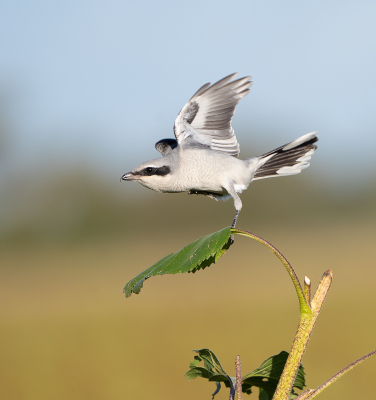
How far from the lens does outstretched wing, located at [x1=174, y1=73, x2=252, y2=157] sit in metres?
3.72

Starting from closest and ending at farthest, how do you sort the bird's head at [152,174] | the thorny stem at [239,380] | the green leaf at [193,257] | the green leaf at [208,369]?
the thorny stem at [239,380]
the green leaf at [193,257]
the green leaf at [208,369]
the bird's head at [152,174]

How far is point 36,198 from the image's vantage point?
110 feet

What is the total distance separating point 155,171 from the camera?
117 inches

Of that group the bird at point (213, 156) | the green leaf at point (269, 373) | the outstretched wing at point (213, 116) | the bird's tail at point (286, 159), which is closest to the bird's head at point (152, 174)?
the bird at point (213, 156)

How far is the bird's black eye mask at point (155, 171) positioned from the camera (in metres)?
2.99

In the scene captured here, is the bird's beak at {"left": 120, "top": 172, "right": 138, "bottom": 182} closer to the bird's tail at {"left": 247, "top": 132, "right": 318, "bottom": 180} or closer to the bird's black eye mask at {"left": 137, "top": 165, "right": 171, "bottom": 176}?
the bird's black eye mask at {"left": 137, "top": 165, "right": 171, "bottom": 176}

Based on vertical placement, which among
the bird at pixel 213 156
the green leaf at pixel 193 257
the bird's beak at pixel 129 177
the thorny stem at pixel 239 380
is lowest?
the thorny stem at pixel 239 380

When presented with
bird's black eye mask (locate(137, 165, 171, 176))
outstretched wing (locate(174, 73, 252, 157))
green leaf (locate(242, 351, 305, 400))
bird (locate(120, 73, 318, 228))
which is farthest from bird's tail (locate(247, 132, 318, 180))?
green leaf (locate(242, 351, 305, 400))

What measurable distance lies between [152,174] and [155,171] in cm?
3

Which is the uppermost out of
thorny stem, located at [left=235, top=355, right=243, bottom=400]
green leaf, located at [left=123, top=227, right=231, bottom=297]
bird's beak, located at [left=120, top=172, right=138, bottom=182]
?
bird's beak, located at [left=120, top=172, right=138, bottom=182]

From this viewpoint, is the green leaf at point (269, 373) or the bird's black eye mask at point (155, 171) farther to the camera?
the bird's black eye mask at point (155, 171)

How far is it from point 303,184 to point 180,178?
2926cm

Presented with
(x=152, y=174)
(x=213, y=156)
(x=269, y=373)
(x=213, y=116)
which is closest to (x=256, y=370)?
(x=269, y=373)

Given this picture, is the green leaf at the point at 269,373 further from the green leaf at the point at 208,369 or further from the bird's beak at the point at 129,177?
the bird's beak at the point at 129,177
